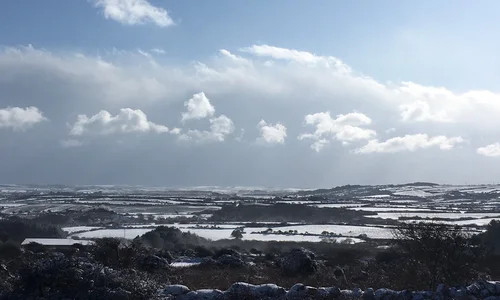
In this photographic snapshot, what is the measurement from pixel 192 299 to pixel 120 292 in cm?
215

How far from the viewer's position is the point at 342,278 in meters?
22.2

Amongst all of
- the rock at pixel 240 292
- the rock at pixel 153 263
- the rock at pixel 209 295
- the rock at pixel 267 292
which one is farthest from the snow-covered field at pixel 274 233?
the rock at pixel 209 295

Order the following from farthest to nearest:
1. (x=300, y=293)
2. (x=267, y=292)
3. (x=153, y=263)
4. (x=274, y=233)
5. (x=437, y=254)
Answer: (x=274, y=233), (x=153, y=263), (x=437, y=254), (x=267, y=292), (x=300, y=293)

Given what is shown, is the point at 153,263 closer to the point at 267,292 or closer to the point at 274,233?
the point at 267,292

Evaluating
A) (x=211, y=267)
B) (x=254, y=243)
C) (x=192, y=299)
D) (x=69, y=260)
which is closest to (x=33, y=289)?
(x=69, y=260)

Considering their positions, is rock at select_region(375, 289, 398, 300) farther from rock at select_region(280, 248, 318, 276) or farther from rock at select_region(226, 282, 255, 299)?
rock at select_region(280, 248, 318, 276)

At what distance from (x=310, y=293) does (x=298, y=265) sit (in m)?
9.31

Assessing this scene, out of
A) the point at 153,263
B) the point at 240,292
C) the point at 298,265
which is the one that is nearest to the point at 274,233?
the point at 298,265

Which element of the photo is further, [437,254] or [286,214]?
[286,214]

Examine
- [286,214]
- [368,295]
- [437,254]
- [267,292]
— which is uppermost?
[437,254]

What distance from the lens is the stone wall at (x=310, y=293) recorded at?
15297mm

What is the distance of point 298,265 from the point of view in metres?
24.9

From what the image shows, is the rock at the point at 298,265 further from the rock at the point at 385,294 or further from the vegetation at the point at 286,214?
the vegetation at the point at 286,214

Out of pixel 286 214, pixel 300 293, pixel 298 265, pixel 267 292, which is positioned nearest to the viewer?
pixel 300 293
